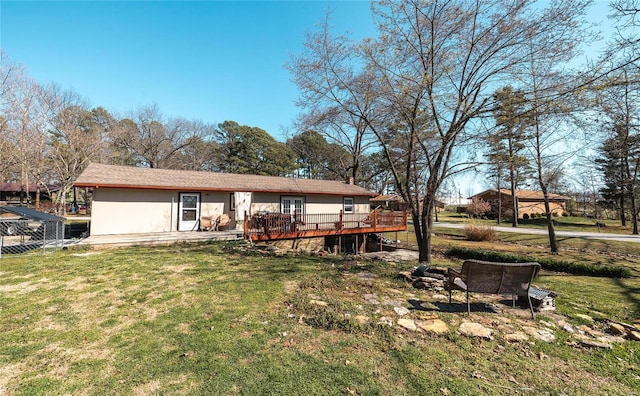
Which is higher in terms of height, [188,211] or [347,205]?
[347,205]

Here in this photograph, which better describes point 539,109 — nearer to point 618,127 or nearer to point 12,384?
point 618,127

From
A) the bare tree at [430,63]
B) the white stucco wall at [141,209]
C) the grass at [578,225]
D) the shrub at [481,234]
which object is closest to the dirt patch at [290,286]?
the bare tree at [430,63]

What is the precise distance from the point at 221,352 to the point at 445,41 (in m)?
8.86

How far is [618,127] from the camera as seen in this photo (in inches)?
277

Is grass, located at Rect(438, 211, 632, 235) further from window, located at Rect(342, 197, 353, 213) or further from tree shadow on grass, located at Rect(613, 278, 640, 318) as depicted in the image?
tree shadow on grass, located at Rect(613, 278, 640, 318)

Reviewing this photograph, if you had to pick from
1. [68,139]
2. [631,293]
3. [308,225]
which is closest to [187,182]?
[308,225]

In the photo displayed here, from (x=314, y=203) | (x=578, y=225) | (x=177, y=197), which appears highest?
(x=177, y=197)

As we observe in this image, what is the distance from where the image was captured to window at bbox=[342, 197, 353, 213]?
688 inches

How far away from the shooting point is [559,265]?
1009 cm

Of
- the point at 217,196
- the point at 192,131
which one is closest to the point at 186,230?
the point at 217,196

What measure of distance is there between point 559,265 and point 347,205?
10.6 meters

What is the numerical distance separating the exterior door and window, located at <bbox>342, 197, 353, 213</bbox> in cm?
874

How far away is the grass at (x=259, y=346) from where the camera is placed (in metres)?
2.51

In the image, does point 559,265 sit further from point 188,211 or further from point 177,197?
point 177,197
